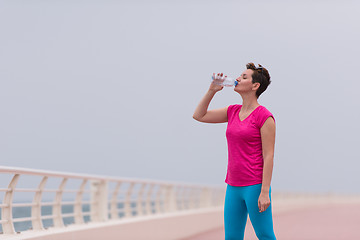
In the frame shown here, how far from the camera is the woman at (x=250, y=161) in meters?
5.42

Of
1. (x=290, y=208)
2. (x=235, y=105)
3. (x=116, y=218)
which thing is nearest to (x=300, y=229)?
(x=116, y=218)

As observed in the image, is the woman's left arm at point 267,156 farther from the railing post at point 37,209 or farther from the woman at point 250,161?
the railing post at point 37,209

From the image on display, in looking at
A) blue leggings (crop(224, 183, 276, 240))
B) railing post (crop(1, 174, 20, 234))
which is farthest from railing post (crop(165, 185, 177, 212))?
blue leggings (crop(224, 183, 276, 240))

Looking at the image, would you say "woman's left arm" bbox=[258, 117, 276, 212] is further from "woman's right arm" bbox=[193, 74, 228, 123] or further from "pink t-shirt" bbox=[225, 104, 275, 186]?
"woman's right arm" bbox=[193, 74, 228, 123]

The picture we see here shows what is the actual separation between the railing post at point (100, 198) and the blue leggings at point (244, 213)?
5762mm

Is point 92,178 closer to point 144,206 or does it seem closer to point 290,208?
point 144,206

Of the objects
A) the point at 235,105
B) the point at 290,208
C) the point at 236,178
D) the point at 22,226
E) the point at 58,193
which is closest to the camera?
the point at 236,178

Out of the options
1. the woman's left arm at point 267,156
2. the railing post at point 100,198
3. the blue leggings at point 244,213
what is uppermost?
the woman's left arm at point 267,156

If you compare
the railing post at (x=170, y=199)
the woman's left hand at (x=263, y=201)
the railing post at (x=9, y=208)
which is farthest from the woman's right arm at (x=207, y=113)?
the railing post at (x=170, y=199)

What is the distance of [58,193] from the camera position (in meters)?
9.16

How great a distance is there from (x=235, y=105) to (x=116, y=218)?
6443mm

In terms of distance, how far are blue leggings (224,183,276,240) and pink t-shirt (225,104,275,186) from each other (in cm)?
7

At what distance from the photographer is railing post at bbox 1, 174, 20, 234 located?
7.73 metres

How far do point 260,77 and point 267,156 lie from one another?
2.32ft
